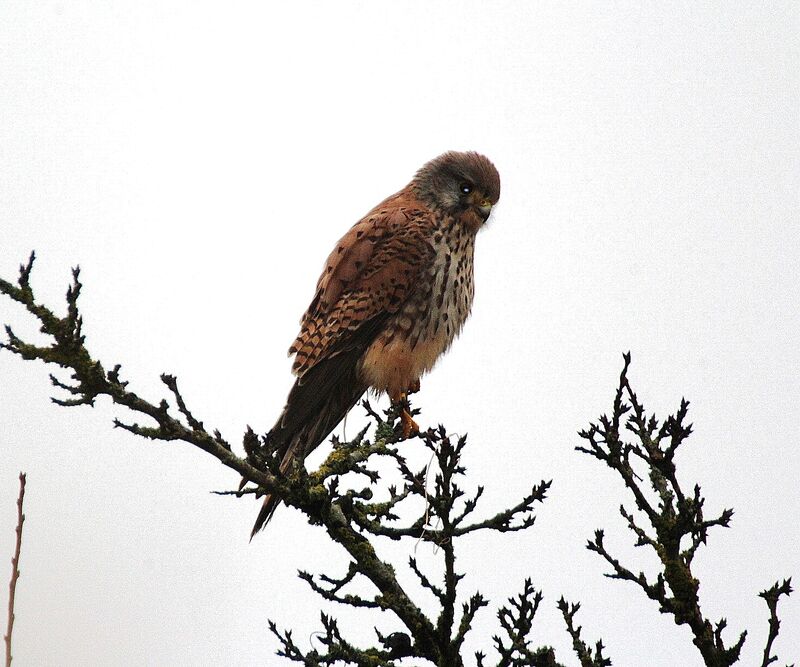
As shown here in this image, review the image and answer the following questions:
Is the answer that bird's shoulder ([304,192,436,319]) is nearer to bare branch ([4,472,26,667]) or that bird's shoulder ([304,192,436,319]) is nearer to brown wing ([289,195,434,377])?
brown wing ([289,195,434,377])

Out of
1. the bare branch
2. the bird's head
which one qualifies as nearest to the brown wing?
the bird's head

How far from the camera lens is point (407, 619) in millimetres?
3562

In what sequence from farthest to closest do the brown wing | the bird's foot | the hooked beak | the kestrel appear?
Answer: the hooked beak → the brown wing → the kestrel → the bird's foot

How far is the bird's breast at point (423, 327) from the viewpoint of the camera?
5.34 m

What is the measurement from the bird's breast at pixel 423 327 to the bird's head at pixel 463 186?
307mm

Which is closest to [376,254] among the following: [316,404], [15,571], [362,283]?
[362,283]

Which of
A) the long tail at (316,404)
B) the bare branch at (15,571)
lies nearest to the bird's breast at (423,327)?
the long tail at (316,404)

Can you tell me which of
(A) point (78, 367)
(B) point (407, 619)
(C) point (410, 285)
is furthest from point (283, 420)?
(A) point (78, 367)

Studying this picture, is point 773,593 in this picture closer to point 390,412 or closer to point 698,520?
point 698,520

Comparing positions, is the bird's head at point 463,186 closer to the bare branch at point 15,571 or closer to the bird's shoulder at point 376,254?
the bird's shoulder at point 376,254

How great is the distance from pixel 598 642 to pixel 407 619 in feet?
2.31

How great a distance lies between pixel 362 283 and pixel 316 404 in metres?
0.81

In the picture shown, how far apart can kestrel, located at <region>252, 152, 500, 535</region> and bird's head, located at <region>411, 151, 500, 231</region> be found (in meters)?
0.02

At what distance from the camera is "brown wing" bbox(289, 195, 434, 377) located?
5324 millimetres
